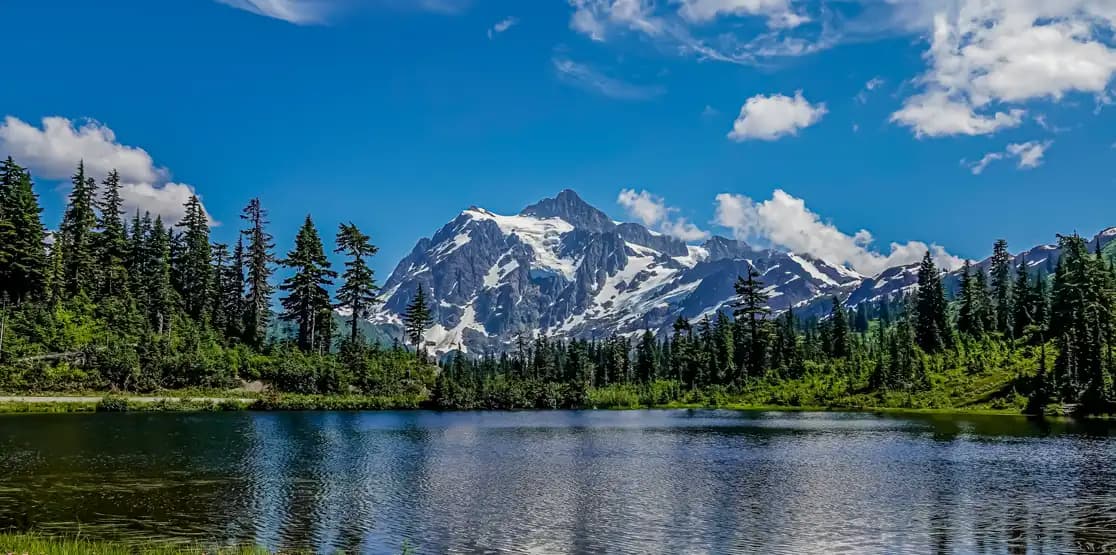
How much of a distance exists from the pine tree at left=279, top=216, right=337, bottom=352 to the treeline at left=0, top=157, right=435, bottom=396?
22cm

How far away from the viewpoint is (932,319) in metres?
155

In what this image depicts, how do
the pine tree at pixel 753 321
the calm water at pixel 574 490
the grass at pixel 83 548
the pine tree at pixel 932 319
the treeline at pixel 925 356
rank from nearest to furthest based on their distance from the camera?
1. the grass at pixel 83 548
2. the calm water at pixel 574 490
3. the treeline at pixel 925 356
4. the pine tree at pixel 932 319
5. the pine tree at pixel 753 321

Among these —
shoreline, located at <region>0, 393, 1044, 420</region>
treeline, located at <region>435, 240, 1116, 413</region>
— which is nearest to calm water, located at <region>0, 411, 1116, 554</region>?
shoreline, located at <region>0, 393, 1044, 420</region>

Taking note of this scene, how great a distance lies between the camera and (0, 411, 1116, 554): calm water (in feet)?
95.5

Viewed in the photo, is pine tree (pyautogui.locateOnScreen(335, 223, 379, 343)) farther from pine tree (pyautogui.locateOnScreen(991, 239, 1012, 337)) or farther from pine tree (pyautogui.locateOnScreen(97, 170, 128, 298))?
pine tree (pyautogui.locateOnScreen(991, 239, 1012, 337))

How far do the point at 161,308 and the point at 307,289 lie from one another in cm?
2495

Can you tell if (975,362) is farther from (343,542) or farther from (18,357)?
(18,357)

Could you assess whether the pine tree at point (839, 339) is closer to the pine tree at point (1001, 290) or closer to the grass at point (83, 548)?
the pine tree at point (1001, 290)

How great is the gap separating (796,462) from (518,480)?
20.0m

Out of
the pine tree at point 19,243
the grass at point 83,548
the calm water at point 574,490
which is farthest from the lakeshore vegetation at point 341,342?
the grass at point 83,548

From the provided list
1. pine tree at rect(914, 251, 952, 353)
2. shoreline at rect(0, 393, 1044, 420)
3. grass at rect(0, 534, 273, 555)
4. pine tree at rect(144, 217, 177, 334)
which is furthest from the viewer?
pine tree at rect(914, 251, 952, 353)

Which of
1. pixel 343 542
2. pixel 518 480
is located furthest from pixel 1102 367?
pixel 343 542

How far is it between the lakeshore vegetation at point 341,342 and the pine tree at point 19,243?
235mm

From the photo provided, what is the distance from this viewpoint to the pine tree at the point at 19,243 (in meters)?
106
